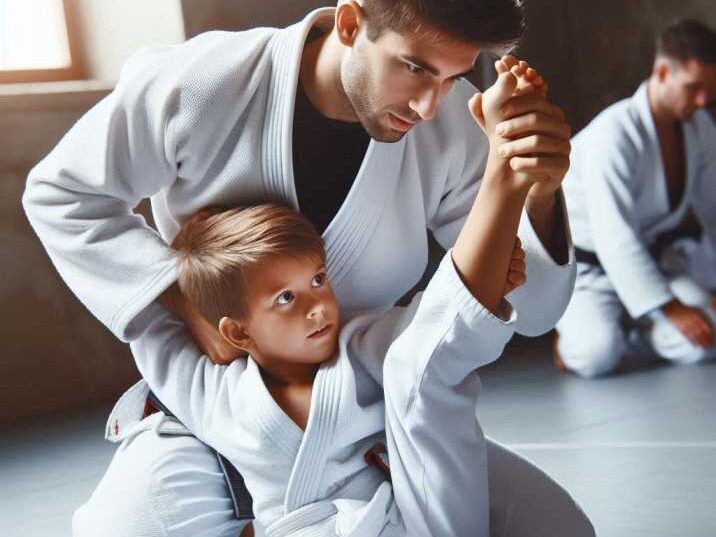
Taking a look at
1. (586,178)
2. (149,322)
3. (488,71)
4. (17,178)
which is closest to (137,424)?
(149,322)

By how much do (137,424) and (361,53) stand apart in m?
0.66

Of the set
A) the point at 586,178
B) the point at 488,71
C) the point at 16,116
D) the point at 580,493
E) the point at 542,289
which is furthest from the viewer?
the point at 488,71

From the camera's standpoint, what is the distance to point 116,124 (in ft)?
4.61

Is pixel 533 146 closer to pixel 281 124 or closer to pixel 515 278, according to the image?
pixel 515 278

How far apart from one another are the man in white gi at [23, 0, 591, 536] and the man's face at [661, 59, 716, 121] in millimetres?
1844

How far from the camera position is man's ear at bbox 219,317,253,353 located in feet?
4.42

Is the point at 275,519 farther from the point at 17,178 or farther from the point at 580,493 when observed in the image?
the point at 17,178

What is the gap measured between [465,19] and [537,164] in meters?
0.25

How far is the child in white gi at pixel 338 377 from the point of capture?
1.19m

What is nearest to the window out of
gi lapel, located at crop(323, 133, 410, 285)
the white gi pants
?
the white gi pants

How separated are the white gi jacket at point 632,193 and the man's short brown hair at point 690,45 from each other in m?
0.16

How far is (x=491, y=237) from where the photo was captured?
117cm

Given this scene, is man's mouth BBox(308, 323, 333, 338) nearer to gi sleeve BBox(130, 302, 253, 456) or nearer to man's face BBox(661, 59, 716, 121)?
gi sleeve BBox(130, 302, 253, 456)

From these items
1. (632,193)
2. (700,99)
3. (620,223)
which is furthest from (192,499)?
(700,99)
